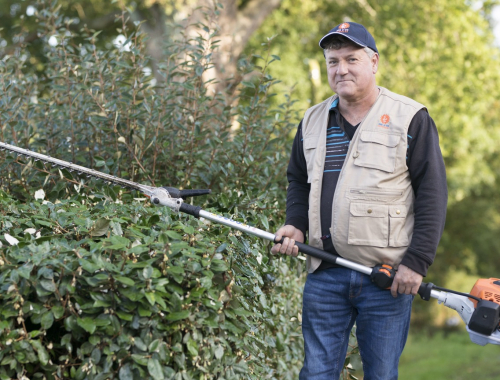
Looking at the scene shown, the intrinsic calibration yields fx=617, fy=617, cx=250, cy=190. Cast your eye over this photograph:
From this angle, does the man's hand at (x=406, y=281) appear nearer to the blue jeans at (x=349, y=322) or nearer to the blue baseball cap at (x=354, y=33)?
the blue jeans at (x=349, y=322)

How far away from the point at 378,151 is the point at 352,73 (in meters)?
0.42

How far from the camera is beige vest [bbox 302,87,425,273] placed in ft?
9.59

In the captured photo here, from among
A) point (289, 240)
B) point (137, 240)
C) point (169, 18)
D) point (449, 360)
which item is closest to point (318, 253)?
point (289, 240)

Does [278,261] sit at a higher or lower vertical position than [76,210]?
lower

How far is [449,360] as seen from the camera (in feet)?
38.7

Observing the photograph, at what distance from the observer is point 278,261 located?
3967 millimetres

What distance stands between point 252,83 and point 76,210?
184 cm

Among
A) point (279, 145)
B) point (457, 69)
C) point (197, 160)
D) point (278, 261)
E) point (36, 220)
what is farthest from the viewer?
point (457, 69)

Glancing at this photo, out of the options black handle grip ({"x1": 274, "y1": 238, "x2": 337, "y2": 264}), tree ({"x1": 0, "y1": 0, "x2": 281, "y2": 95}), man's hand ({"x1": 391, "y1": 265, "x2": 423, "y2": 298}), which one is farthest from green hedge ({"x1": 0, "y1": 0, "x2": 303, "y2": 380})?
tree ({"x1": 0, "y1": 0, "x2": 281, "y2": 95})

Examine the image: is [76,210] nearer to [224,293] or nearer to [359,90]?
[224,293]

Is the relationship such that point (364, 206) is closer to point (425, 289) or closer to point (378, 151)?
point (378, 151)

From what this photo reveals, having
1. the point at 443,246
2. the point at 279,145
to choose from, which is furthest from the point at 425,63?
the point at 279,145

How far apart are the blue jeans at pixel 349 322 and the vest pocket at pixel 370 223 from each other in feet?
0.67

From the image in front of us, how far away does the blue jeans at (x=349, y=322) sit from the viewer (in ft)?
9.91
